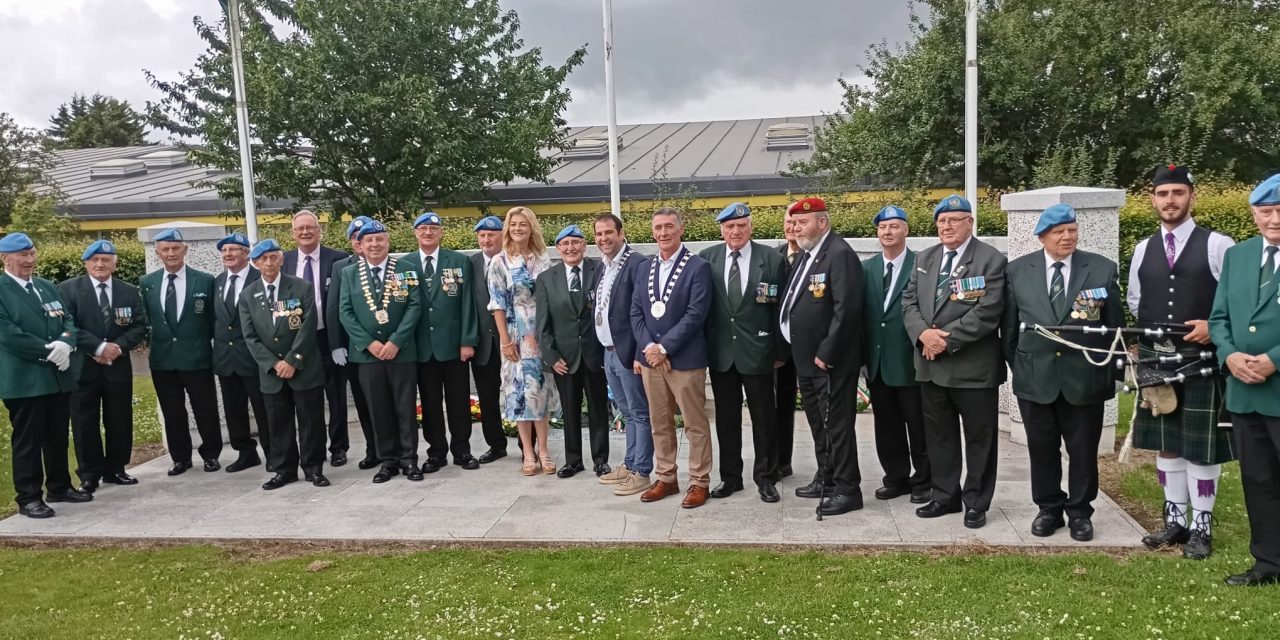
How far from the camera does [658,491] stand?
611 centimetres

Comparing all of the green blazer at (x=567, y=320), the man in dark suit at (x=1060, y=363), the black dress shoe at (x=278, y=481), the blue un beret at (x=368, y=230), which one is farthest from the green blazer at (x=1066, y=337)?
the black dress shoe at (x=278, y=481)

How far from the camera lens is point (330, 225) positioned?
13758mm

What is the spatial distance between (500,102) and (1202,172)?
13.7 metres

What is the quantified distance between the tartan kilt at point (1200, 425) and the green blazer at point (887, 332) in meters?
1.38

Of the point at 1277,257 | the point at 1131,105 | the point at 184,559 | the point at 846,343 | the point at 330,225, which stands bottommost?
the point at 184,559

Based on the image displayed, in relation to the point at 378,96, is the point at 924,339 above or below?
below

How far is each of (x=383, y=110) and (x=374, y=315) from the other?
12635 millimetres

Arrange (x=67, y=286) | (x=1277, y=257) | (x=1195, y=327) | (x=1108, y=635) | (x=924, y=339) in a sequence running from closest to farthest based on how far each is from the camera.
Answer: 1. (x=1108, y=635)
2. (x=1277, y=257)
3. (x=1195, y=327)
4. (x=924, y=339)
5. (x=67, y=286)

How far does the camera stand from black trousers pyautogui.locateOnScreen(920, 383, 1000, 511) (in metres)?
5.27

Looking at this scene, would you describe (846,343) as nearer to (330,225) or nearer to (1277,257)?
(1277,257)

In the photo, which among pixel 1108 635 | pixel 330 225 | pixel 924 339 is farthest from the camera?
pixel 330 225

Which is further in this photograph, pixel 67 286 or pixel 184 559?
pixel 67 286

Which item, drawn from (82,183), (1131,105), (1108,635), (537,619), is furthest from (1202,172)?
(82,183)

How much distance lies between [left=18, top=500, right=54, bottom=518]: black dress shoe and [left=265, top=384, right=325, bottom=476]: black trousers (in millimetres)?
1492
